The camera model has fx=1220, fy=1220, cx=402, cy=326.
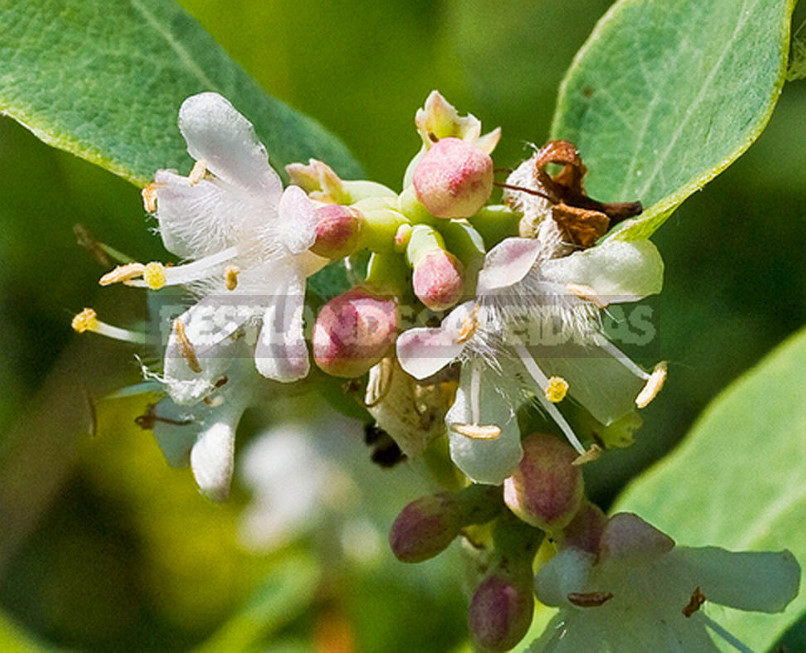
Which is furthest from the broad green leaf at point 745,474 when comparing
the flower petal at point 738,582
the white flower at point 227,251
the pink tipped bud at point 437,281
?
the white flower at point 227,251

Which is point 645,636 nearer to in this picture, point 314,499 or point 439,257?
point 439,257

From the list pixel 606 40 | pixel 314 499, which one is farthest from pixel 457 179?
pixel 314 499

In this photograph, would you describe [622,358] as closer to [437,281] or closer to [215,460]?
[437,281]

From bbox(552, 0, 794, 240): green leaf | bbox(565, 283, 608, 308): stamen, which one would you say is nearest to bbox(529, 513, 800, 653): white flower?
bbox(565, 283, 608, 308): stamen

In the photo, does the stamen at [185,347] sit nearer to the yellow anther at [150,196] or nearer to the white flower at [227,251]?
the white flower at [227,251]

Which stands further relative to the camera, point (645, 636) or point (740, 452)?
point (740, 452)

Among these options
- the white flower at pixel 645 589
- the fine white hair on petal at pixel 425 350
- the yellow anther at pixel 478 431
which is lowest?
the white flower at pixel 645 589
